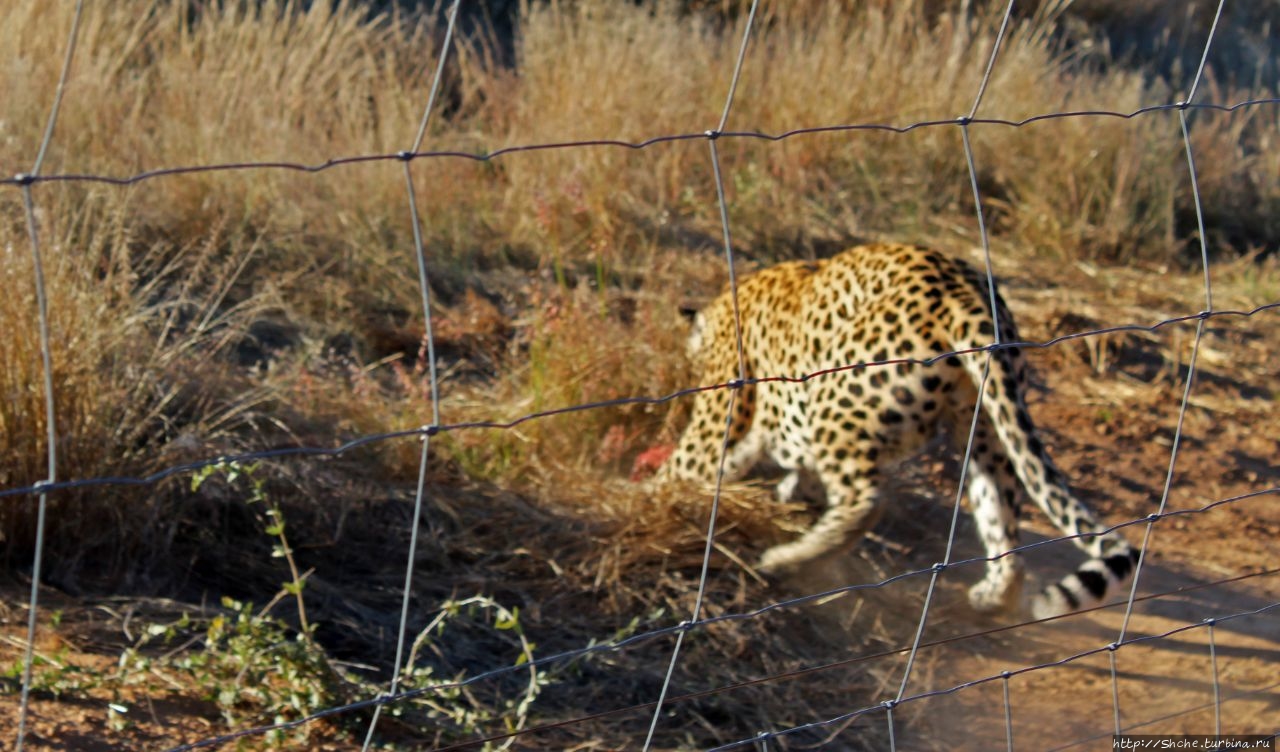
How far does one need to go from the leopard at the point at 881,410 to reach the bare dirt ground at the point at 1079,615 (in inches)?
8.4

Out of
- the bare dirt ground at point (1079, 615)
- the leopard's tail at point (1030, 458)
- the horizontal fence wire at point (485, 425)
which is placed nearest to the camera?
the horizontal fence wire at point (485, 425)

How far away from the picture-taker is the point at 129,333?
3229mm

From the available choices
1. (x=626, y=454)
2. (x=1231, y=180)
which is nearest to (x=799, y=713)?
(x=626, y=454)

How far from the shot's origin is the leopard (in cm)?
339

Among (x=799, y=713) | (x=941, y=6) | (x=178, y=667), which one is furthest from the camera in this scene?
(x=941, y=6)

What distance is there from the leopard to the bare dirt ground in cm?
21

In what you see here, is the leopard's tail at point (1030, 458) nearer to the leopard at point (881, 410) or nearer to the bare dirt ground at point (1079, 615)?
the leopard at point (881, 410)

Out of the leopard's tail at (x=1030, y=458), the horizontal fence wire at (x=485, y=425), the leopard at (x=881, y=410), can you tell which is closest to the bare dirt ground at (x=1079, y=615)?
the leopard at (x=881, y=410)

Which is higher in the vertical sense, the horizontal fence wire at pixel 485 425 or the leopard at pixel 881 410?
the horizontal fence wire at pixel 485 425

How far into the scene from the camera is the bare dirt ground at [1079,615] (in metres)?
2.77

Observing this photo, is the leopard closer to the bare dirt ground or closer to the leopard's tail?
the leopard's tail

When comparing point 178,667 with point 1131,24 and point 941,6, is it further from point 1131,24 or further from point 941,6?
point 1131,24

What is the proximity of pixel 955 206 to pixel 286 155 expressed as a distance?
3.17 metres

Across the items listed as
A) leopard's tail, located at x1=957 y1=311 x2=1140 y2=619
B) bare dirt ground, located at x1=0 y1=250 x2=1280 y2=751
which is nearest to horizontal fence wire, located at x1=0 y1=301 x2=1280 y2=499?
bare dirt ground, located at x1=0 y1=250 x2=1280 y2=751
